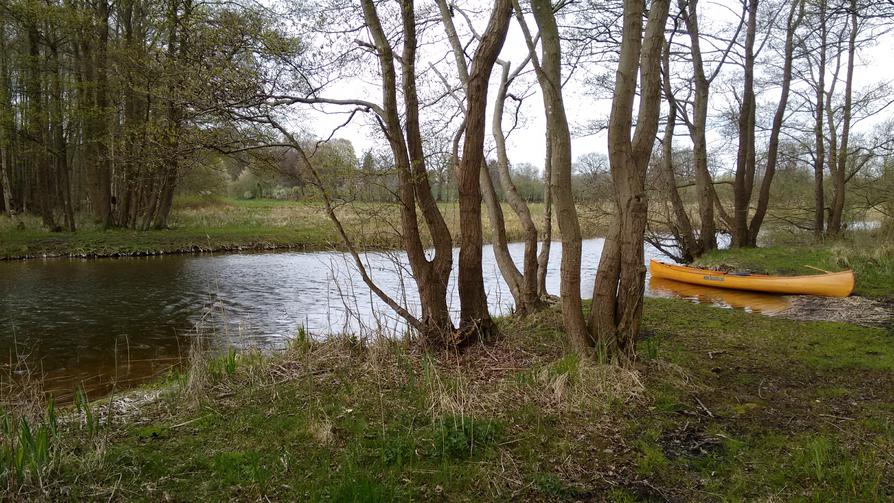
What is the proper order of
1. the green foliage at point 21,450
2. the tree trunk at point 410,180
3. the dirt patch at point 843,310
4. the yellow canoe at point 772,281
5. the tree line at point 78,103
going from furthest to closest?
the tree line at point 78,103, the yellow canoe at point 772,281, the dirt patch at point 843,310, the tree trunk at point 410,180, the green foliage at point 21,450

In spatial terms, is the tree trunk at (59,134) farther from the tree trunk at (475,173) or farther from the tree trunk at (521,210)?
the tree trunk at (475,173)

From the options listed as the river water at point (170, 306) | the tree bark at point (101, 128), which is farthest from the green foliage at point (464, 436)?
the tree bark at point (101, 128)

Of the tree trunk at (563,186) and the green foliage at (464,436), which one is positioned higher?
the tree trunk at (563,186)

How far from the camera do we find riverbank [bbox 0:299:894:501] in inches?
128

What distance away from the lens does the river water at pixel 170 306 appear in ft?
23.1

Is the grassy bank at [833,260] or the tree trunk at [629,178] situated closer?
the tree trunk at [629,178]

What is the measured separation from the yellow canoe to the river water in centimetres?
23

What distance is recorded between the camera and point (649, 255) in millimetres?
20734

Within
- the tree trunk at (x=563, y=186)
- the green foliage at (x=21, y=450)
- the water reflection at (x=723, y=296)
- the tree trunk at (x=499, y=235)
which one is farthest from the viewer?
the water reflection at (x=723, y=296)

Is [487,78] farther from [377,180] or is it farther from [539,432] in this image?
[539,432]

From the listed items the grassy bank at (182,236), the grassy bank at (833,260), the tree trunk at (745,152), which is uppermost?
the tree trunk at (745,152)

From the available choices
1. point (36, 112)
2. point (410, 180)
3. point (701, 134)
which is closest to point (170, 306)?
point (410, 180)

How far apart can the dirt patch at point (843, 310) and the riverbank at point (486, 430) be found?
8.58 ft

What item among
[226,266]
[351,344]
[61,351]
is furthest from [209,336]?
[226,266]
